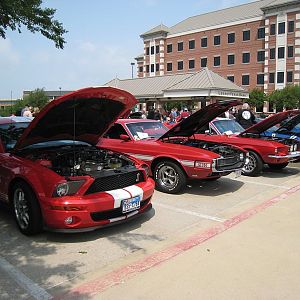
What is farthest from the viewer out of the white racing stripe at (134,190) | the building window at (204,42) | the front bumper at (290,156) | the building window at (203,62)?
the building window at (203,62)

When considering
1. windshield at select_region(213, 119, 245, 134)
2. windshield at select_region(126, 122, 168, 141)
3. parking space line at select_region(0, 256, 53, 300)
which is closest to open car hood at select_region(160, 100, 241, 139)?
windshield at select_region(126, 122, 168, 141)

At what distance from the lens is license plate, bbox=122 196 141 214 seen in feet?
16.0

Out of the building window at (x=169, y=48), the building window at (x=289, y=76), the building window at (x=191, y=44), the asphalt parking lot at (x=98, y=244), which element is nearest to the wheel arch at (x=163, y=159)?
the asphalt parking lot at (x=98, y=244)

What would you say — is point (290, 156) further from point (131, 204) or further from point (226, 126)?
point (131, 204)

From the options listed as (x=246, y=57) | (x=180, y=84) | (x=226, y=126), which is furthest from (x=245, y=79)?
(x=226, y=126)

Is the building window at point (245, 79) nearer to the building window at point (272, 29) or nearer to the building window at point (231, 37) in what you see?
the building window at point (231, 37)

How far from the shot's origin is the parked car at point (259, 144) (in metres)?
9.12

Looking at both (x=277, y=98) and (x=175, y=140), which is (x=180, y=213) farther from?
(x=277, y=98)

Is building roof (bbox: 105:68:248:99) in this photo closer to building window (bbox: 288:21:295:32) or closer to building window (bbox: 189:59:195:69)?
building window (bbox: 288:21:295:32)

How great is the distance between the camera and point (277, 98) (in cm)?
5025

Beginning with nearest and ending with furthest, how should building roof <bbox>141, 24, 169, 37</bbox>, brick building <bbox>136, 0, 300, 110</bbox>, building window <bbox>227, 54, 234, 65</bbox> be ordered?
brick building <bbox>136, 0, 300, 110</bbox> → building window <bbox>227, 54, 234, 65</bbox> → building roof <bbox>141, 24, 169, 37</bbox>

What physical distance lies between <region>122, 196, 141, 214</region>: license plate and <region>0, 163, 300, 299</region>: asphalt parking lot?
367 millimetres

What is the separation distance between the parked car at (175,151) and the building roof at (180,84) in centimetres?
2123

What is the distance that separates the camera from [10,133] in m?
6.23
